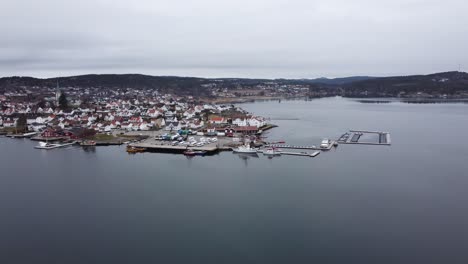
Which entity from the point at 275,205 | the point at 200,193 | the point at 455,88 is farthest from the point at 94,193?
the point at 455,88

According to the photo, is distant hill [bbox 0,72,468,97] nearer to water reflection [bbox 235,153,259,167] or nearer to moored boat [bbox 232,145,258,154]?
moored boat [bbox 232,145,258,154]

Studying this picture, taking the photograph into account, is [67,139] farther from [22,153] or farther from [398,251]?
[398,251]

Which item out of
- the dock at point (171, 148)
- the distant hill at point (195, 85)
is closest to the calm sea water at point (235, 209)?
the dock at point (171, 148)

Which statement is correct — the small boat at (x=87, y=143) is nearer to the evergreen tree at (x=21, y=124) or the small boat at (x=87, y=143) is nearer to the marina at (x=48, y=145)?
the marina at (x=48, y=145)

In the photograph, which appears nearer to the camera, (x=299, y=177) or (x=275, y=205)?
(x=275, y=205)

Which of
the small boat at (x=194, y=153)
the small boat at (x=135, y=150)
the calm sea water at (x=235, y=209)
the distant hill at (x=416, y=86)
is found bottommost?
the calm sea water at (x=235, y=209)

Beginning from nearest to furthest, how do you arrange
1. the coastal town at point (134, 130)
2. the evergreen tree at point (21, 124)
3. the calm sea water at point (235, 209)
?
the calm sea water at point (235, 209) < the coastal town at point (134, 130) < the evergreen tree at point (21, 124)

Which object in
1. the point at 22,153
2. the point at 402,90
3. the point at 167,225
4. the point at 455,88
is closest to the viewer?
the point at 167,225

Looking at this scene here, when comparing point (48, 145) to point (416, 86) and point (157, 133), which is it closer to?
point (157, 133)
